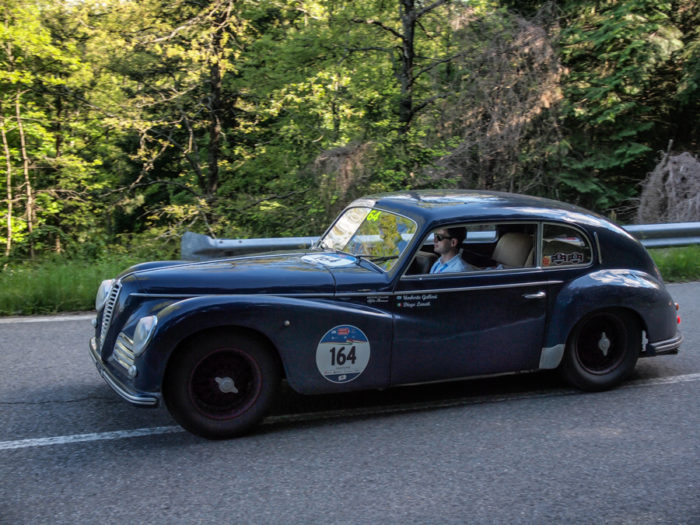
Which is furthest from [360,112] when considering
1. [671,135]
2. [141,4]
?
[671,135]

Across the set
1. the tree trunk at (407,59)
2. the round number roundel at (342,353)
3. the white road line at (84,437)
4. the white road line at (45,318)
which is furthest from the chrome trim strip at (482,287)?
the tree trunk at (407,59)

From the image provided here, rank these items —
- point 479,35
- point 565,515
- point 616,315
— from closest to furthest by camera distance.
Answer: point 565,515
point 616,315
point 479,35

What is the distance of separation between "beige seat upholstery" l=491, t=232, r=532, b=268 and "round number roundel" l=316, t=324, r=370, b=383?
54.3 inches

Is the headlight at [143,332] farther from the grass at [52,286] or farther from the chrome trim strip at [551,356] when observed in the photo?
the grass at [52,286]

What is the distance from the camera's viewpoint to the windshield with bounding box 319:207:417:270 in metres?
4.80

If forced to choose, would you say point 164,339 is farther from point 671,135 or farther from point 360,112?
point 671,135

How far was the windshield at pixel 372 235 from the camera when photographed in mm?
4797

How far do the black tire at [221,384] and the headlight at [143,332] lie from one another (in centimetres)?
20

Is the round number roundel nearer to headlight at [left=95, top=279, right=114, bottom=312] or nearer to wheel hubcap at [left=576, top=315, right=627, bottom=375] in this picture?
headlight at [left=95, top=279, right=114, bottom=312]

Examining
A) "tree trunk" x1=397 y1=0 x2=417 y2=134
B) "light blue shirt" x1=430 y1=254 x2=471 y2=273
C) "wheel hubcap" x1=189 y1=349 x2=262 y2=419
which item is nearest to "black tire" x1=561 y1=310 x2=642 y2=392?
"light blue shirt" x1=430 y1=254 x2=471 y2=273

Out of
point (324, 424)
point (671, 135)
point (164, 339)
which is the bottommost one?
point (324, 424)

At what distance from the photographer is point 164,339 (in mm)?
3918

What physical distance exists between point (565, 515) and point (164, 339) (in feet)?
7.63

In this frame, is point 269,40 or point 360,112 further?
point 269,40
